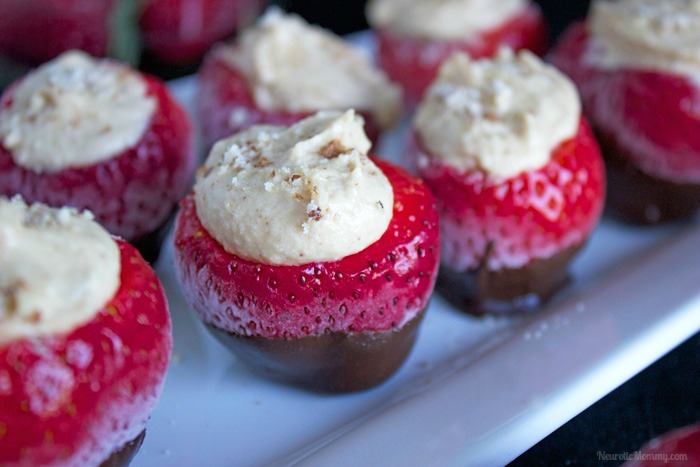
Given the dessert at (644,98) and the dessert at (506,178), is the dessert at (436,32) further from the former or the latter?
the dessert at (506,178)

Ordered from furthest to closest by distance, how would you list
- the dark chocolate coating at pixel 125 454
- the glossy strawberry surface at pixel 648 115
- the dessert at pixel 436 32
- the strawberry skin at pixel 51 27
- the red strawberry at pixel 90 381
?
1. the strawberry skin at pixel 51 27
2. the dessert at pixel 436 32
3. the glossy strawberry surface at pixel 648 115
4. the dark chocolate coating at pixel 125 454
5. the red strawberry at pixel 90 381

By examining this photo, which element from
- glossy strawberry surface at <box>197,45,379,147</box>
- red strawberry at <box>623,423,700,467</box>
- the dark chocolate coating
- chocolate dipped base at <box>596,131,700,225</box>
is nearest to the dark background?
red strawberry at <box>623,423,700,467</box>

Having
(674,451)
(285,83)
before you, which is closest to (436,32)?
(285,83)

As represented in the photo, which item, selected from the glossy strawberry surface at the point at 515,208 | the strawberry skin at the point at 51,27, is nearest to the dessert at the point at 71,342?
the glossy strawberry surface at the point at 515,208

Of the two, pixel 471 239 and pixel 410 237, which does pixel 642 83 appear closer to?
pixel 471 239

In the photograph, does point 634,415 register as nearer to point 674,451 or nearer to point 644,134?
point 674,451

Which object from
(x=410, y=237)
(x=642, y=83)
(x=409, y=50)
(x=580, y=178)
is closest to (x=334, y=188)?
(x=410, y=237)

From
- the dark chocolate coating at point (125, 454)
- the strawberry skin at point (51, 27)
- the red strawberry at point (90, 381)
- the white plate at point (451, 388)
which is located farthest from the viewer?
the strawberry skin at point (51, 27)
